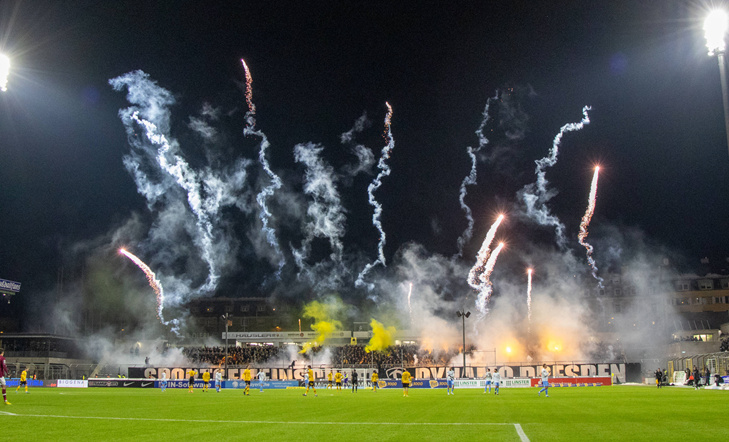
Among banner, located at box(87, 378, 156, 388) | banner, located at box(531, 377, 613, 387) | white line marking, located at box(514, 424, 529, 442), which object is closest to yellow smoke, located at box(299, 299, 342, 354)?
banner, located at box(87, 378, 156, 388)

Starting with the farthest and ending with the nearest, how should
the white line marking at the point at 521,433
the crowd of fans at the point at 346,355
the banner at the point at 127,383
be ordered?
the crowd of fans at the point at 346,355, the banner at the point at 127,383, the white line marking at the point at 521,433

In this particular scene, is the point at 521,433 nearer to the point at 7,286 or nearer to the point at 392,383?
the point at 392,383

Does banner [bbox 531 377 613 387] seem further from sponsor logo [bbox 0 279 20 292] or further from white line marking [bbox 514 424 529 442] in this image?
sponsor logo [bbox 0 279 20 292]

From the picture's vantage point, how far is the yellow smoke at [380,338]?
3017 inches

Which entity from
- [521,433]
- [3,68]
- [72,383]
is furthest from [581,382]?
[3,68]

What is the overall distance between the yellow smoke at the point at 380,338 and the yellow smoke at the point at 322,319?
727cm

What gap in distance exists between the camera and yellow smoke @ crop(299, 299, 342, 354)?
274 ft

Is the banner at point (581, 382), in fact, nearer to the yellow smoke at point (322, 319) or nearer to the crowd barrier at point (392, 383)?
the crowd barrier at point (392, 383)

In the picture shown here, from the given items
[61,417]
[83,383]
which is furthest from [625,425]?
[83,383]

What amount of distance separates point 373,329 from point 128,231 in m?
36.0

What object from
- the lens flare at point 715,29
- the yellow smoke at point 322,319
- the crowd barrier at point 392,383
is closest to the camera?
the lens flare at point 715,29

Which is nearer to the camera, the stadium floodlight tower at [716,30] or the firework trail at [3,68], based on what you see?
the stadium floodlight tower at [716,30]

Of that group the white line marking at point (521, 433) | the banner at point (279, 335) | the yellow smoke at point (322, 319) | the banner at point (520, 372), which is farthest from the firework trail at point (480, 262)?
the white line marking at point (521, 433)

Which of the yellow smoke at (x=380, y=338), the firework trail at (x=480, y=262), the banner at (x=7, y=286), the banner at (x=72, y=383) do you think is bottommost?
the banner at (x=72, y=383)
